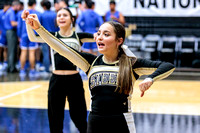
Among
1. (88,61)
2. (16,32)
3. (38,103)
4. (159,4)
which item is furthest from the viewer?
(159,4)

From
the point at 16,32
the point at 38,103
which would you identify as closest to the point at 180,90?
the point at 38,103

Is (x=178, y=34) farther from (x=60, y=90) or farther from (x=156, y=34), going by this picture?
(x=60, y=90)

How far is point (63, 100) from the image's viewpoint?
165 inches

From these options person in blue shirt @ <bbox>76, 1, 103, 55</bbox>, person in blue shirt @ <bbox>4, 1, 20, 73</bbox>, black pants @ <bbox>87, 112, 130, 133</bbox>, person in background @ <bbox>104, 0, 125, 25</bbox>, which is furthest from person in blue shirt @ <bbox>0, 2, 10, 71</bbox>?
black pants @ <bbox>87, 112, 130, 133</bbox>

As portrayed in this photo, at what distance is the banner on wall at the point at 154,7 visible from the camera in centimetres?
1214

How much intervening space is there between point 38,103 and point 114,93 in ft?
14.1

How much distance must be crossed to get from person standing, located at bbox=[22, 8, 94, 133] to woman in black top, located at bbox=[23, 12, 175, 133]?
1.29 m

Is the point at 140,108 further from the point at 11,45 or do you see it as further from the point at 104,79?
the point at 11,45

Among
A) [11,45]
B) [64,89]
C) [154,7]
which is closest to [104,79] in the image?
[64,89]

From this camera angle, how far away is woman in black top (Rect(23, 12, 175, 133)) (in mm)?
2730

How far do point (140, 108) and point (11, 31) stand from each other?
19.6 ft

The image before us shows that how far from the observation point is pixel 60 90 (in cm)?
415

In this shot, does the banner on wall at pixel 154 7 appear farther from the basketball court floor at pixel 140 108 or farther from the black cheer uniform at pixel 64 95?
the black cheer uniform at pixel 64 95

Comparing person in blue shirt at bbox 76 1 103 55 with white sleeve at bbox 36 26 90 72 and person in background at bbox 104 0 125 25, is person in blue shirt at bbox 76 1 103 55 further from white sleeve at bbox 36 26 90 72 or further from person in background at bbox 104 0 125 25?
white sleeve at bbox 36 26 90 72
